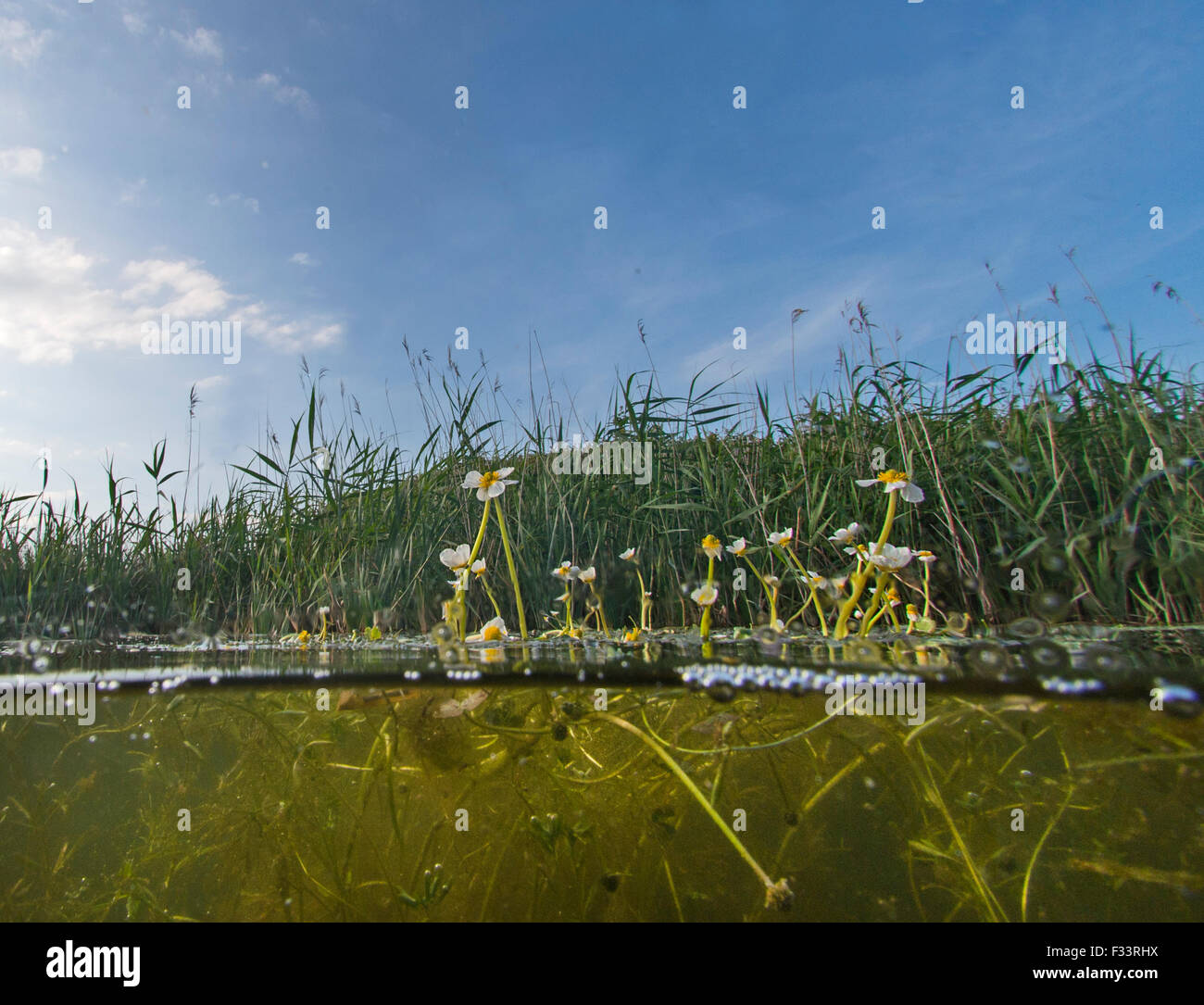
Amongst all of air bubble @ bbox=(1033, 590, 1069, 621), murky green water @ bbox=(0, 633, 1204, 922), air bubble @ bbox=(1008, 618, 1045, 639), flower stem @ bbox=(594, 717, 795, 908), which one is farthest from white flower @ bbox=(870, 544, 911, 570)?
air bubble @ bbox=(1033, 590, 1069, 621)

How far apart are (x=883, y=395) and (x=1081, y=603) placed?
1.46 meters

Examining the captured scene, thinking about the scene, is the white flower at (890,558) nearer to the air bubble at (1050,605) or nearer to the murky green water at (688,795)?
the murky green water at (688,795)

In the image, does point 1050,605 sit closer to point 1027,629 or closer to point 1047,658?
point 1027,629

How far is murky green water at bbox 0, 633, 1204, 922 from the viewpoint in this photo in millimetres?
1916

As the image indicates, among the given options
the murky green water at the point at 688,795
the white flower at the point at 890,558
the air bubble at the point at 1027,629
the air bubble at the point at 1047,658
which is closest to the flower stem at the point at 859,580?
the white flower at the point at 890,558

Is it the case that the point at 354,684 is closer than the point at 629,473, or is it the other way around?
the point at 354,684

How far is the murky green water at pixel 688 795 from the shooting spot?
6.29ft

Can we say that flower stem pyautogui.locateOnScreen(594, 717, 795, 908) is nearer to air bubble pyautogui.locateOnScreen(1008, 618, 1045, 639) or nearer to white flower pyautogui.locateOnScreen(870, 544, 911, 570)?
white flower pyautogui.locateOnScreen(870, 544, 911, 570)

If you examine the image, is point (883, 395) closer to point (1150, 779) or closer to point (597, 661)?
point (1150, 779)

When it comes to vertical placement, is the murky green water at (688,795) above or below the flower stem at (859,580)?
below

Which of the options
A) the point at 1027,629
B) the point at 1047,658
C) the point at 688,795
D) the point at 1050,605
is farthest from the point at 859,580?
the point at 1050,605
